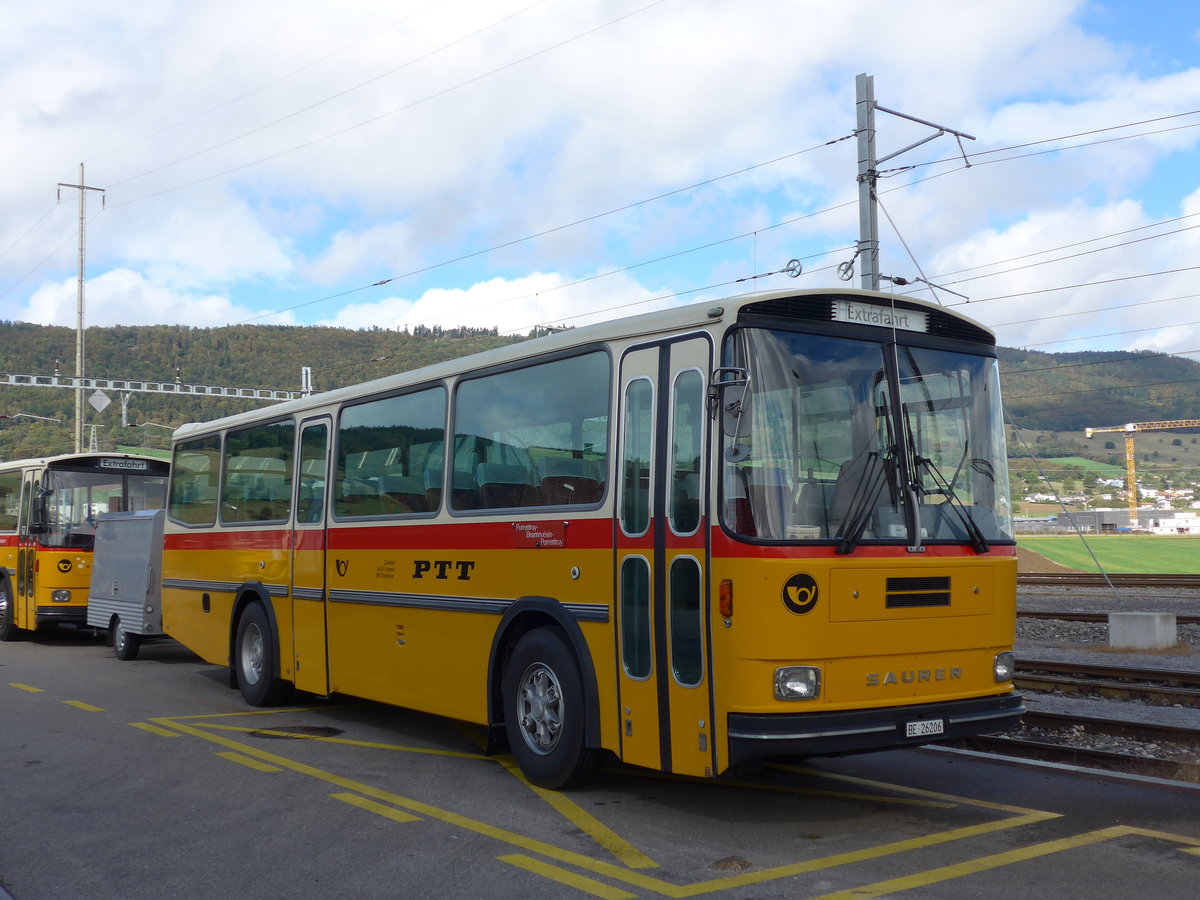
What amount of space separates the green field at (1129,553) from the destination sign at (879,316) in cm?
4116

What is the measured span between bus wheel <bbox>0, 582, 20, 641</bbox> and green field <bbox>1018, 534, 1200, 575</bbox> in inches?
1504

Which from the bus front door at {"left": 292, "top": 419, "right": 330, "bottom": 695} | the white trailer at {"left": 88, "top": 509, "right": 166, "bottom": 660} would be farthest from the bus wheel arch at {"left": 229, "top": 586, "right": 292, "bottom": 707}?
the white trailer at {"left": 88, "top": 509, "right": 166, "bottom": 660}

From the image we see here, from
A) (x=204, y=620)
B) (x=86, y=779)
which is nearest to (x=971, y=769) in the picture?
(x=86, y=779)

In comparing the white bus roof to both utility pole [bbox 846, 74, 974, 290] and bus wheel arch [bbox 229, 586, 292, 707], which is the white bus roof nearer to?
bus wheel arch [bbox 229, 586, 292, 707]

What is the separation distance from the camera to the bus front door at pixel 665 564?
6340 mm

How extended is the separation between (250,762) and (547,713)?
253 centimetres

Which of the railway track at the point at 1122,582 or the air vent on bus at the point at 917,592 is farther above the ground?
the air vent on bus at the point at 917,592

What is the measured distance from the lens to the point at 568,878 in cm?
558

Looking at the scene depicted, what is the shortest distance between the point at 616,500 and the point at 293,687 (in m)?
5.94

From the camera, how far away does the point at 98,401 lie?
4497cm

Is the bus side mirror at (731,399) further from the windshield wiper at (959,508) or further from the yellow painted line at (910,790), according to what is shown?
the yellow painted line at (910,790)

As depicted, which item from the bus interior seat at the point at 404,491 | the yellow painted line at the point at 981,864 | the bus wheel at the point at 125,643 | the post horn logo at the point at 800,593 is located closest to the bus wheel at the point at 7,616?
the bus wheel at the point at 125,643

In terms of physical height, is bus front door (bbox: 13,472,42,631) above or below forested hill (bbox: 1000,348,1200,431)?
below

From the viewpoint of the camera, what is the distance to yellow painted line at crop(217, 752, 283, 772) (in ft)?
27.1
